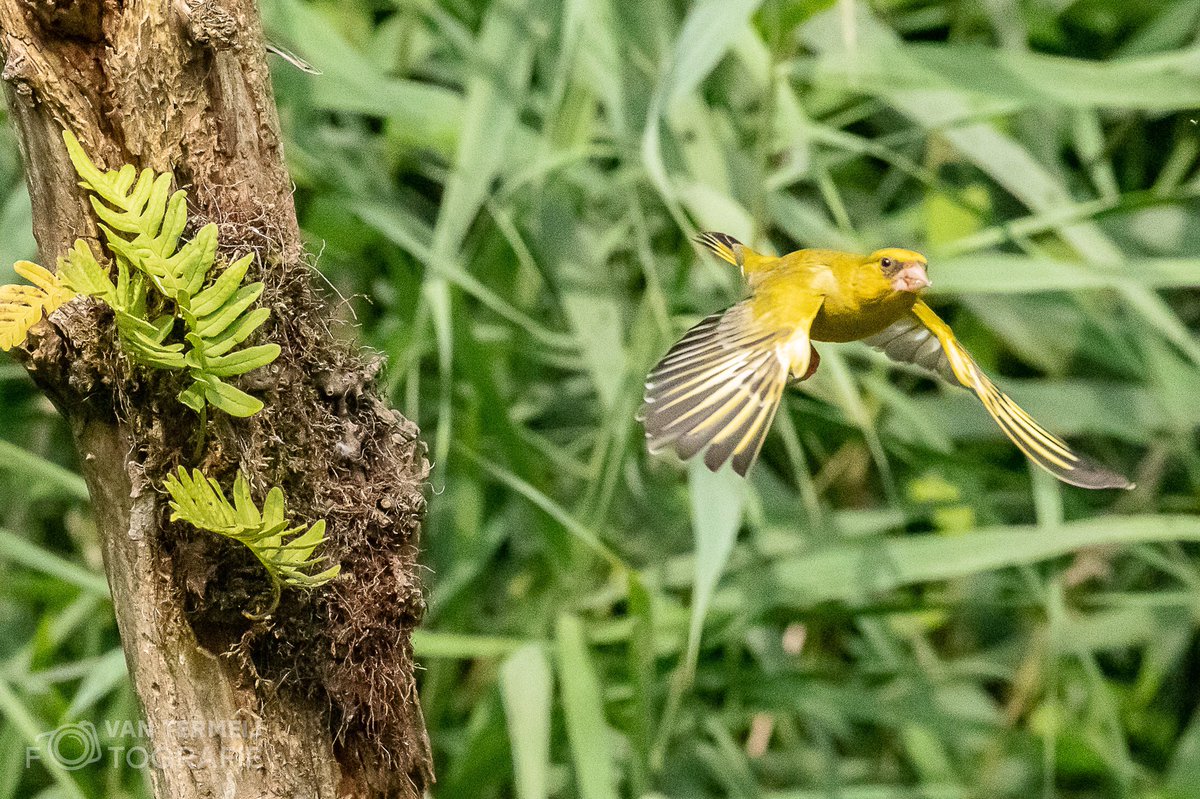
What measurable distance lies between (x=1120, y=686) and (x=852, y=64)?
1.60 meters

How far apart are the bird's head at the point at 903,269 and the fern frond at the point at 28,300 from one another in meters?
0.74

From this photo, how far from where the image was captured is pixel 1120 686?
3.02 m

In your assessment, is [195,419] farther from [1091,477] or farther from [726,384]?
[1091,477]

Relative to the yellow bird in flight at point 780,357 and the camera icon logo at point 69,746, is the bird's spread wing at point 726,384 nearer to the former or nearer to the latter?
the yellow bird in flight at point 780,357

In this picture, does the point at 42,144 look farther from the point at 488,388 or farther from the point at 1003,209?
the point at 1003,209

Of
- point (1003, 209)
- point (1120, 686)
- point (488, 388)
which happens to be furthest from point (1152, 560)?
point (488, 388)

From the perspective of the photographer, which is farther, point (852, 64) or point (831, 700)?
point (831, 700)

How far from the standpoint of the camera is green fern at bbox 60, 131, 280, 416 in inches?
41.1

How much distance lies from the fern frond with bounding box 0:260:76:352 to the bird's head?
0.74m

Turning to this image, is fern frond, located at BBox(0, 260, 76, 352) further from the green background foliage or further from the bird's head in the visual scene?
the green background foliage

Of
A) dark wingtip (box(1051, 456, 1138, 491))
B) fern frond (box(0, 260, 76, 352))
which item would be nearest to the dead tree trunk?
fern frond (box(0, 260, 76, 352))

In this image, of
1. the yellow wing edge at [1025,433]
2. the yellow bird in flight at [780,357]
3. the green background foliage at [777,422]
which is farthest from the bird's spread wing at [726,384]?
the green background foliage at [777,422]

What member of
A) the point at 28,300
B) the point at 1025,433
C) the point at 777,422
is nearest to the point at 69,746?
the point at 777,422

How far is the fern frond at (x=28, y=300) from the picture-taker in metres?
1.06
